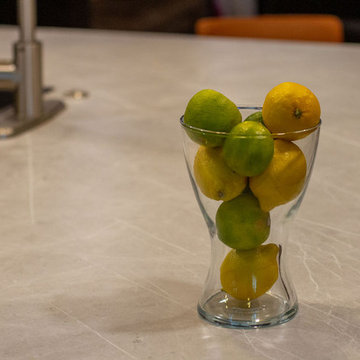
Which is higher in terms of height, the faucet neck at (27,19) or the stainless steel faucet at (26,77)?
the faucet neck at (27,19)

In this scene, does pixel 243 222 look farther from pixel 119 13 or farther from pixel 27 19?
pixel 119 13

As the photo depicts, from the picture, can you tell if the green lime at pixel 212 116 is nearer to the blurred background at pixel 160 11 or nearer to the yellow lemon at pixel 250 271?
the yellow lemon at pixel 250 271

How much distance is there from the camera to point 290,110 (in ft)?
1.97

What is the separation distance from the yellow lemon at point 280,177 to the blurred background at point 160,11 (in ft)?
11.4

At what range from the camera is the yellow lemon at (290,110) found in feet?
1.97

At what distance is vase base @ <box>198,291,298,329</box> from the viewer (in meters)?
0.64

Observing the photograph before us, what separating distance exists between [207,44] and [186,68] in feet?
1.01

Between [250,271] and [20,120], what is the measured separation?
82cm

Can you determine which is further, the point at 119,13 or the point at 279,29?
the point at 119,13

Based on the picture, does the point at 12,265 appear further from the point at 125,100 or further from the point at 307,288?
the point at 125,100

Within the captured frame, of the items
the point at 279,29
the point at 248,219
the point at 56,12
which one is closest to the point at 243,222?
the point at 248,219

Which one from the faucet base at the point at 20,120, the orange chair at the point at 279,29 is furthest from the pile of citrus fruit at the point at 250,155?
the orange chair at the point at 279,29

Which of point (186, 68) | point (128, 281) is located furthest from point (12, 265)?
point (186, 68)

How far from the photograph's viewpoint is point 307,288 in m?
0.72
